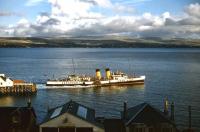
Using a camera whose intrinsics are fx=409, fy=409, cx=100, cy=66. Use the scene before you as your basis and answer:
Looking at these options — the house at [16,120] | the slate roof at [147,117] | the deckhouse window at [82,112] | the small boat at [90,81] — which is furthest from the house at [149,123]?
the small boat at [90,81]

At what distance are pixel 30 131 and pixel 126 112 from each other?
31.5 ft

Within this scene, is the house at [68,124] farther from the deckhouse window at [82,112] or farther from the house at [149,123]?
the house at [149,123]

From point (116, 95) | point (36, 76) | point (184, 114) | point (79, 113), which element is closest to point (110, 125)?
point (79, 113)

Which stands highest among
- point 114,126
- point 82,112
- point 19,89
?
point 82,112

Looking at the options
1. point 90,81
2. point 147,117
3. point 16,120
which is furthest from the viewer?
point 90,81

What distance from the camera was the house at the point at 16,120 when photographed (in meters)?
36.8

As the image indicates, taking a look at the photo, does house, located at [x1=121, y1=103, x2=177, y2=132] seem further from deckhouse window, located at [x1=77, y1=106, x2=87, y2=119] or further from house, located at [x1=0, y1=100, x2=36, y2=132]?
house, located at [x1=0, y1=100, x2=36, y2=132]

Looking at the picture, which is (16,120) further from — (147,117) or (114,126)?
(147,117)

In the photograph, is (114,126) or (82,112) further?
(114,126)

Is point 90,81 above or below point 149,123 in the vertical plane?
below

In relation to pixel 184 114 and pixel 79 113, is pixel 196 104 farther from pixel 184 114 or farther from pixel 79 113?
pixel 79 113

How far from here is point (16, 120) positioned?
3703cm

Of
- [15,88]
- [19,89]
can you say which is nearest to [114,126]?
[19,89]

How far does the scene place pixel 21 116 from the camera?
38.1 metres
